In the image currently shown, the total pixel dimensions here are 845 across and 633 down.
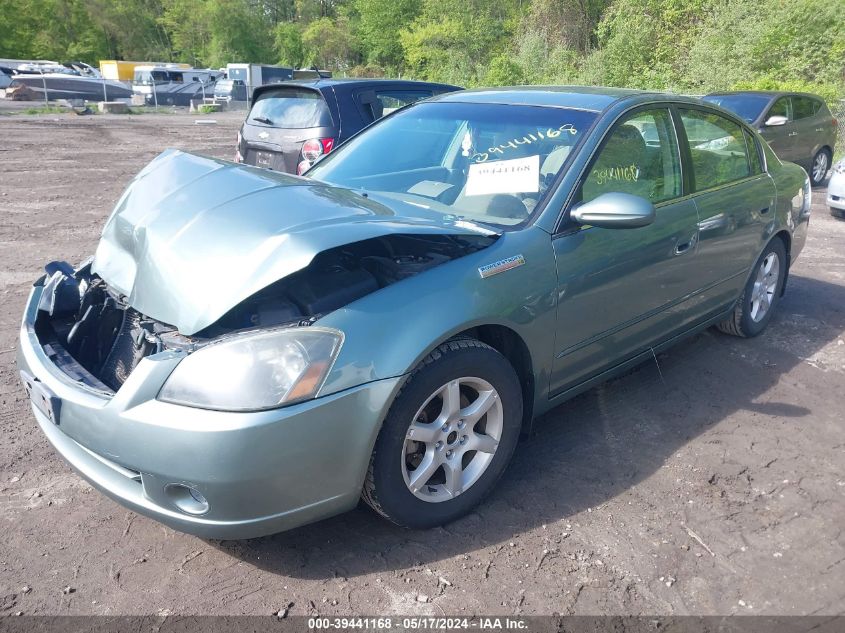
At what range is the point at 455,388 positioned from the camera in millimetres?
2629

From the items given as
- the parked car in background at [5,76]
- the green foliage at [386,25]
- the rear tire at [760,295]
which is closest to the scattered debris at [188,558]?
the rear tire at [760,295]

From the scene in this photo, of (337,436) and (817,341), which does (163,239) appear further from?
(817,341)

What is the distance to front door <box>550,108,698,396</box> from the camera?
3086 millimetres

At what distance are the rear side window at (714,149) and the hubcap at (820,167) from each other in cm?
930

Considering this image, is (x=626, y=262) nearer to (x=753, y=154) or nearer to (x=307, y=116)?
(x=753, y=154)

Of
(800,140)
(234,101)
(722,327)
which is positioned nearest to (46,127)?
(234,101)

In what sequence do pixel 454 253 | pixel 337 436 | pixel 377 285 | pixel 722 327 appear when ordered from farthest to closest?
pixel 722 327 → pixel 454 253 → pixel 377 285 → pixel 337 436

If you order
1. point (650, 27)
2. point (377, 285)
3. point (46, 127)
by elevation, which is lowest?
point (46, 127)

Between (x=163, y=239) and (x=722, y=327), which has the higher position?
(x=163, y=239)

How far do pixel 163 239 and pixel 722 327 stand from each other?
384 cm

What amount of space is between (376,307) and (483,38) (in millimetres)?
39591

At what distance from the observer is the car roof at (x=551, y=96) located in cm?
350

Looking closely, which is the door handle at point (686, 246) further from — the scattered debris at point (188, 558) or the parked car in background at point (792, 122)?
the parked car in background at point (792, 122)

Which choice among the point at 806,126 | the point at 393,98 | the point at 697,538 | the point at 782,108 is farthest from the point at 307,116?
the point at 806,126
